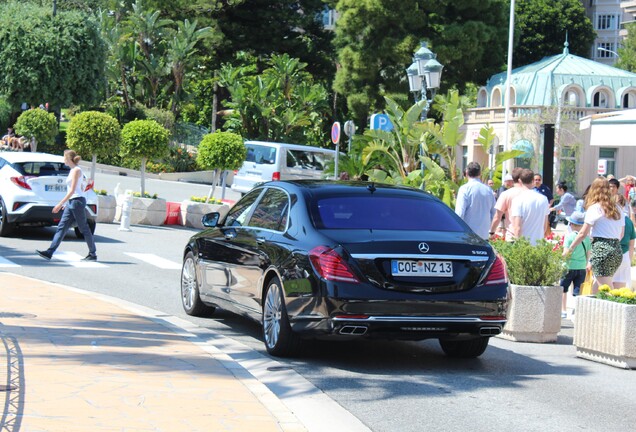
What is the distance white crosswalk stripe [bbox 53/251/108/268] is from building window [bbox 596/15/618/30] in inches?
3913

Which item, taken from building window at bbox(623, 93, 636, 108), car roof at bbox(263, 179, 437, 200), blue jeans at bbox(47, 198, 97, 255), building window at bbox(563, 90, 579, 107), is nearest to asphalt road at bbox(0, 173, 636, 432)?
car roof at bbox(263, 179, 437, 200)

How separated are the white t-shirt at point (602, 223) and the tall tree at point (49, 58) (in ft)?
143

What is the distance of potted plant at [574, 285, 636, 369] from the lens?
395 inches

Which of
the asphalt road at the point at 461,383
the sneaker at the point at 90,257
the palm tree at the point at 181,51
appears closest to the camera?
the asphalt road at the point at 461,383

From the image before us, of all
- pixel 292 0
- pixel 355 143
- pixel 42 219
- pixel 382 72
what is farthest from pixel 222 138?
pixel 292 0

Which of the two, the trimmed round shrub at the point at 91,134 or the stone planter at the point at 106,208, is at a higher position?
the trimmed round shrub at the point at 91,134

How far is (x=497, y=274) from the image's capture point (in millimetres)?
9492

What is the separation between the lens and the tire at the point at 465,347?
10.1 meters

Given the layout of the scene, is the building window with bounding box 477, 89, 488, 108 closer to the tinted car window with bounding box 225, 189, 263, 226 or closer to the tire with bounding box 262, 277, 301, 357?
the tinted car window with bounding box 225, 189, 263, 226

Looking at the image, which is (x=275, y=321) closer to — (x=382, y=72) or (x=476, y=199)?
(x=476, y=199)

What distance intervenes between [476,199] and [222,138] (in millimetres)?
16625

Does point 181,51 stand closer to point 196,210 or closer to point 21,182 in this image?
point 196,210

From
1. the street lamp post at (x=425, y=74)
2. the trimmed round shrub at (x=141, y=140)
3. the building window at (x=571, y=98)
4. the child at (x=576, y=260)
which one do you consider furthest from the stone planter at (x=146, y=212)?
the building window at (x=571, y=98)

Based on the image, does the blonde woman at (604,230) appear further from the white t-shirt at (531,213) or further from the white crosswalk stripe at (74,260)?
the white crosswalk stripe at (74,260)
